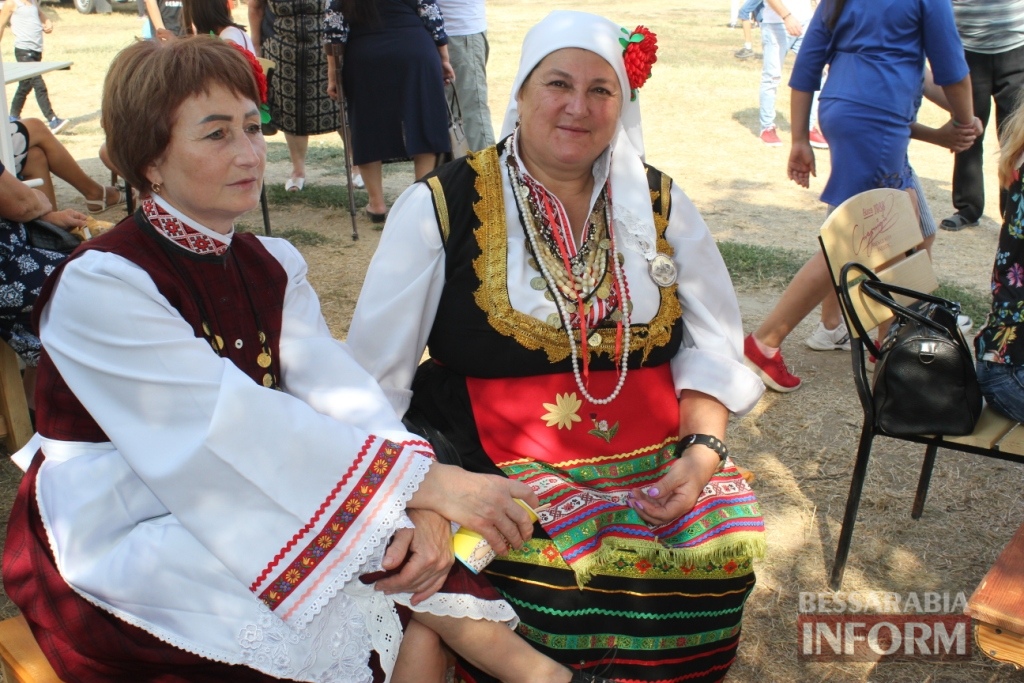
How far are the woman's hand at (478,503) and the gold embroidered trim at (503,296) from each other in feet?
1.60

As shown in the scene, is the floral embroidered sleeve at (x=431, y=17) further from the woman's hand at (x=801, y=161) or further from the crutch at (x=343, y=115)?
the woman's hand at (x=801, y=161)

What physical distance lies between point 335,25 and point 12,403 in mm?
3407

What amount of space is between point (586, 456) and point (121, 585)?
1.18m

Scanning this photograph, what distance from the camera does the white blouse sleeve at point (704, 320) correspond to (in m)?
2.49

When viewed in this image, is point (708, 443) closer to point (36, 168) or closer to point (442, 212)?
point (442, 212)

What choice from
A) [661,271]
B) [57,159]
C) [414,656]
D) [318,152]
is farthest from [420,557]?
[318,152]

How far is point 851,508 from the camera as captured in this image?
9.63ft

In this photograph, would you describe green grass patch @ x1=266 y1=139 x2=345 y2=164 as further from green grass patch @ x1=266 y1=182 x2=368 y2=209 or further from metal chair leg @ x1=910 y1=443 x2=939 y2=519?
metal chair leg @ x1=910 y1=443 x2=939 y2=519

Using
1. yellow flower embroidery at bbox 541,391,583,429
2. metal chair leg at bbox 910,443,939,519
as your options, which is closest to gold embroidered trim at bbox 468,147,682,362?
yellow flower embroidery at bbox 541,391,583,429

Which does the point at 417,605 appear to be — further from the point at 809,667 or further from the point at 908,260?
the point at 908,260

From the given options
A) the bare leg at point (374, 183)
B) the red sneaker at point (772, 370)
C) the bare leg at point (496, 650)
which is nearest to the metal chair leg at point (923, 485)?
the red sneaker at point (772, 370)

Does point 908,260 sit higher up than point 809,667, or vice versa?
point 908,260

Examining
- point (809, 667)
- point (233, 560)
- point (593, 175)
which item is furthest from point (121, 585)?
point (809, 667)

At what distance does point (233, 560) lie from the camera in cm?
171
